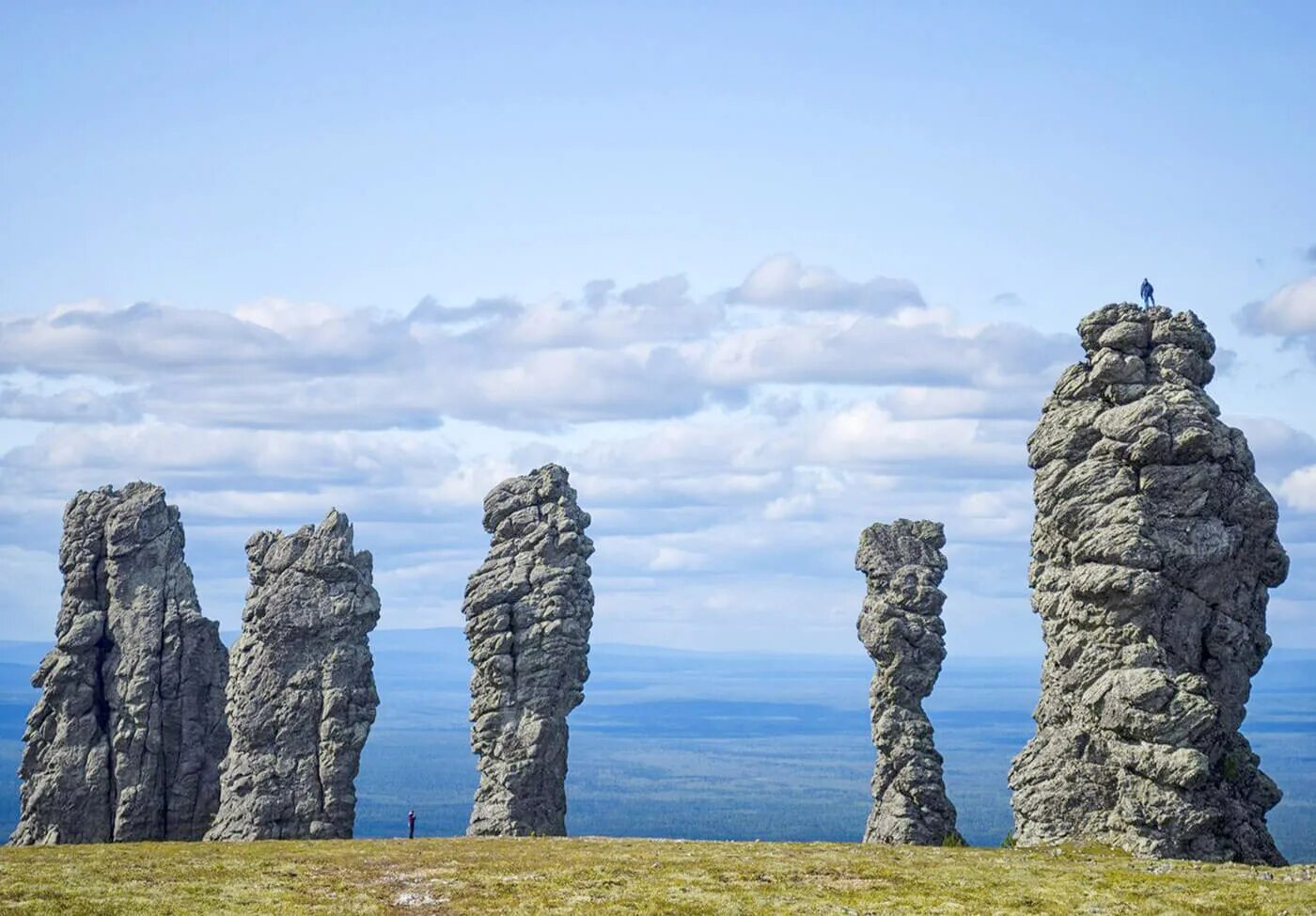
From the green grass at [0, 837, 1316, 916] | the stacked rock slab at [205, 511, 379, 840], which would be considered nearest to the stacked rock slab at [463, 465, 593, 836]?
the stacked rock slab at [205, 511, 379, 840]

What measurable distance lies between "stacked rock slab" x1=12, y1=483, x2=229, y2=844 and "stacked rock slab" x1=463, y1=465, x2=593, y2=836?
18986 mm

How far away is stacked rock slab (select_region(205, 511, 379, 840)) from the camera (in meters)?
102

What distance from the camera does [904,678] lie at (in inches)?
3888

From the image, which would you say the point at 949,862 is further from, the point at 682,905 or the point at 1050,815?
the point at 682,905

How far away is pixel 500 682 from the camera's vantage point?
101312 millimetres

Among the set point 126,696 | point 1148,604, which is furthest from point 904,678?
point 126,696

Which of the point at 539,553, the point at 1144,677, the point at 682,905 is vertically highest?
the point at 539,553

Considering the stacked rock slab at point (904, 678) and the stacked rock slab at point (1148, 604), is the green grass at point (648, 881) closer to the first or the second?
the stacked rock slab at point (1148, 604)

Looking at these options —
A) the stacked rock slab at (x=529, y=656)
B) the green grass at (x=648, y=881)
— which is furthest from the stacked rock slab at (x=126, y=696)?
the green grass at (x=648, y=881)

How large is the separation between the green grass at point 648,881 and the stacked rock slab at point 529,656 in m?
11.9

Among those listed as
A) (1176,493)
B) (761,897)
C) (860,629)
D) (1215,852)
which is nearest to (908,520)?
(860,629)

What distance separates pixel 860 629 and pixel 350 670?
29.8 m

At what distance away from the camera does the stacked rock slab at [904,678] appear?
9756cm

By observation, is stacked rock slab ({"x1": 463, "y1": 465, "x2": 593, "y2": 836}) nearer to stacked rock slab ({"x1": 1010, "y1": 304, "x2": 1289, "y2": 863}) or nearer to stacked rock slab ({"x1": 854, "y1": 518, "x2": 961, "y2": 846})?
stacked rock slab ({"x1": 854, "y1": 518, "x2": 961, "y2": 846})
